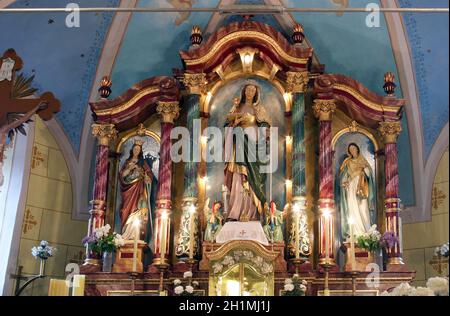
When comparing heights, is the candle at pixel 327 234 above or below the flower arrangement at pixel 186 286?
above

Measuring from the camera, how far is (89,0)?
11.7m

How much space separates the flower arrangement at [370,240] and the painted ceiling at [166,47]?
2.16 metres

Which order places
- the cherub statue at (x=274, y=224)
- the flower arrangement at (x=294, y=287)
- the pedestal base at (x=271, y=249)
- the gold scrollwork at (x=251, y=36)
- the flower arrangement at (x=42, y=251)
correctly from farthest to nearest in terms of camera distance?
the gold scrollwork at (x=251, y=36) → the flower arrangement at (x=42, y=251) → the cherub statue at (x=274, y=224) → the pedestal base at (x=271, y=249) → the flower arrangement at (x=294, y=287)

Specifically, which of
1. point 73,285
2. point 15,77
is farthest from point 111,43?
point 73,285

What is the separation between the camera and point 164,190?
35.6 feet

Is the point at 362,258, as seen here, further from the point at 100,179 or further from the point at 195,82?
the point at 100,179

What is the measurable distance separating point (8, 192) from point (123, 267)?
7.96 ft

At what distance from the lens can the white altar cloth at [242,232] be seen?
1001cm

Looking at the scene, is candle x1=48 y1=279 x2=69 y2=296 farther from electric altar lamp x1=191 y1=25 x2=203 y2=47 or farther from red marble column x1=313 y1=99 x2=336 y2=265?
electric altar lamp x1=191 y1=25 x2=203 y2=47

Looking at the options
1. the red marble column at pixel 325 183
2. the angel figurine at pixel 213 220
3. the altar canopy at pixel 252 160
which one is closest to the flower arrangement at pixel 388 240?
the altar canopy at pixel 252 160

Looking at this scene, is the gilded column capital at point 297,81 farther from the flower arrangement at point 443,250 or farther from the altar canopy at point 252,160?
the flower arrangement at point 443,250

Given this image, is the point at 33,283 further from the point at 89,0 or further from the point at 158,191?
the point at 89,0

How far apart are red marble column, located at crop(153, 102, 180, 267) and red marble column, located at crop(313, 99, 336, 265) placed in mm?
2165
